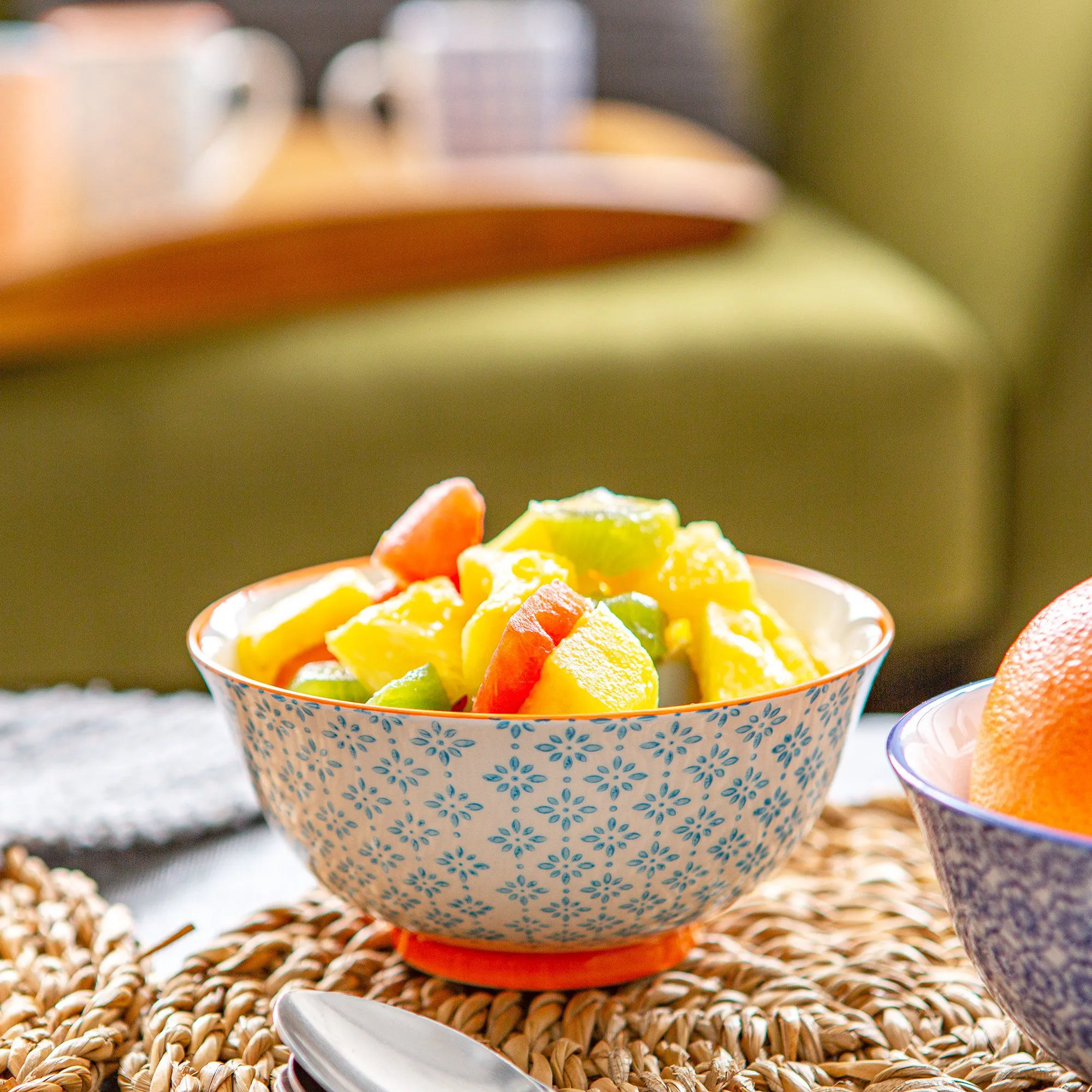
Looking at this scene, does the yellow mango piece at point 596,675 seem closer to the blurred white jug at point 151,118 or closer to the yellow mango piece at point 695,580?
the yellow mango piece at point 695,580

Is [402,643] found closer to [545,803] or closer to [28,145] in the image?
[545,803]

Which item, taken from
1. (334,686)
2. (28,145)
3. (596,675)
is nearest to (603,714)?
(596,675)

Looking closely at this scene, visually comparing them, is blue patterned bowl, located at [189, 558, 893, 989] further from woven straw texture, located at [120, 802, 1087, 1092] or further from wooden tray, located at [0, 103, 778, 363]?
wooden tray, located at [0, 103, 778, 363]

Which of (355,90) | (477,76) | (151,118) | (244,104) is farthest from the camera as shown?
(244,104)

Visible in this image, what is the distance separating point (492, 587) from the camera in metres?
0.53

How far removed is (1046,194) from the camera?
161 centimetres

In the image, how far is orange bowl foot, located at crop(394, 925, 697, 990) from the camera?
55 cm

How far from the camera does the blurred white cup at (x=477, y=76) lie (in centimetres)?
194

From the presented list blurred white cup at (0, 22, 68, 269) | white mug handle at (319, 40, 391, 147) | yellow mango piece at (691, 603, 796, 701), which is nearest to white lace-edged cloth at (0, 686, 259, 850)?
yellow mango piece at (691, 603, 796, 701)

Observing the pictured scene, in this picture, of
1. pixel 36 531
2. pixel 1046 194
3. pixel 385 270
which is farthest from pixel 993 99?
pixel 36 531

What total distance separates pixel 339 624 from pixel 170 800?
225mm

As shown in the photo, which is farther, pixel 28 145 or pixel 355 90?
pixel 355 90

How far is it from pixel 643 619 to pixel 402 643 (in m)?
0.10

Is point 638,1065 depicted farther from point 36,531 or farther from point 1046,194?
point 1046,194
